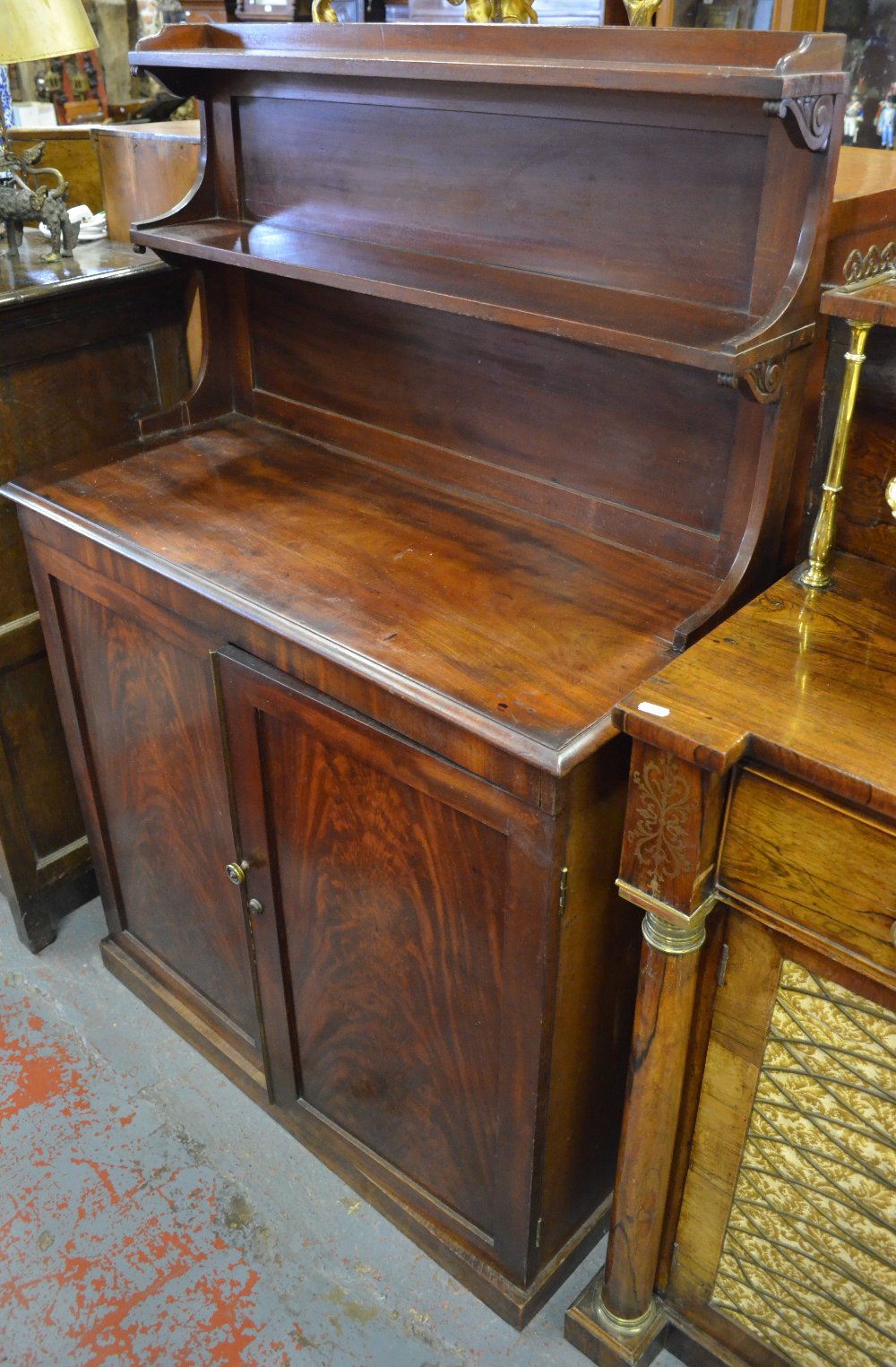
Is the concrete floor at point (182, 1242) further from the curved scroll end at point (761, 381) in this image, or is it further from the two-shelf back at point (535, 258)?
the curved scroll end at point (761, 381)

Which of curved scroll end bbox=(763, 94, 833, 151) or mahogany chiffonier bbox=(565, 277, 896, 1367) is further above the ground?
curved scroll end bbox=(763, 94, 833, 151)

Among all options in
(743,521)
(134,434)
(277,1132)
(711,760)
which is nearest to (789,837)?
(711,760)

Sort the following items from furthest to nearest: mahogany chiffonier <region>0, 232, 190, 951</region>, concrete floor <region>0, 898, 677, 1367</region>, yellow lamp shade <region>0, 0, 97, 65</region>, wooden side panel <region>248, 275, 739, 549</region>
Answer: mahogany chiffonier <region>0, 232, 190, 951</region>
yellow lamp shade <region>0, 0, 97, 65</region>
concrete floor <region>0, 898, 677, 1367</region>
wooden side panel <region>248, 275, 739, 549</region>

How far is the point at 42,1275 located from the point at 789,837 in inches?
53.6

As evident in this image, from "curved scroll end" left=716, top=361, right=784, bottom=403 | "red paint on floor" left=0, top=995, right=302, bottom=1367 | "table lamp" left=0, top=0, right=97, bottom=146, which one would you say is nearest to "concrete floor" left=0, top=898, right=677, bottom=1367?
"red paint on floor" left=0, top=995, right=302, bottom=1367

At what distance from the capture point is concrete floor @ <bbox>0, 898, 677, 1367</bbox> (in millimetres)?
1599

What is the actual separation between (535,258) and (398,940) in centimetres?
92

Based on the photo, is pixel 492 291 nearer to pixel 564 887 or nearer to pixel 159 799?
pixel 564 887

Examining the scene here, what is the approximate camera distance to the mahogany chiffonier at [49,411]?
1897 millimetres

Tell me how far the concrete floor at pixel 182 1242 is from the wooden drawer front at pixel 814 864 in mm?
856

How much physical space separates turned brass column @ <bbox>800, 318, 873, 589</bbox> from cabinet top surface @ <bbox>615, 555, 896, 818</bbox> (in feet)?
0.08

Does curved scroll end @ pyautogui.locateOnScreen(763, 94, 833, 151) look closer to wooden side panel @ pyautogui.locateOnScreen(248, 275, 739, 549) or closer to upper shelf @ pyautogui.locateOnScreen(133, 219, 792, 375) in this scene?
upper shelf @ pyautogui.locateOnScreen(133, 219, 792, 375)

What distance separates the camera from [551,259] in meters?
1.45

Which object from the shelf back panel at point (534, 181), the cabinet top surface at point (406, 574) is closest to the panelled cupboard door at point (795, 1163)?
the cabinet top surface at point (406, 574)
